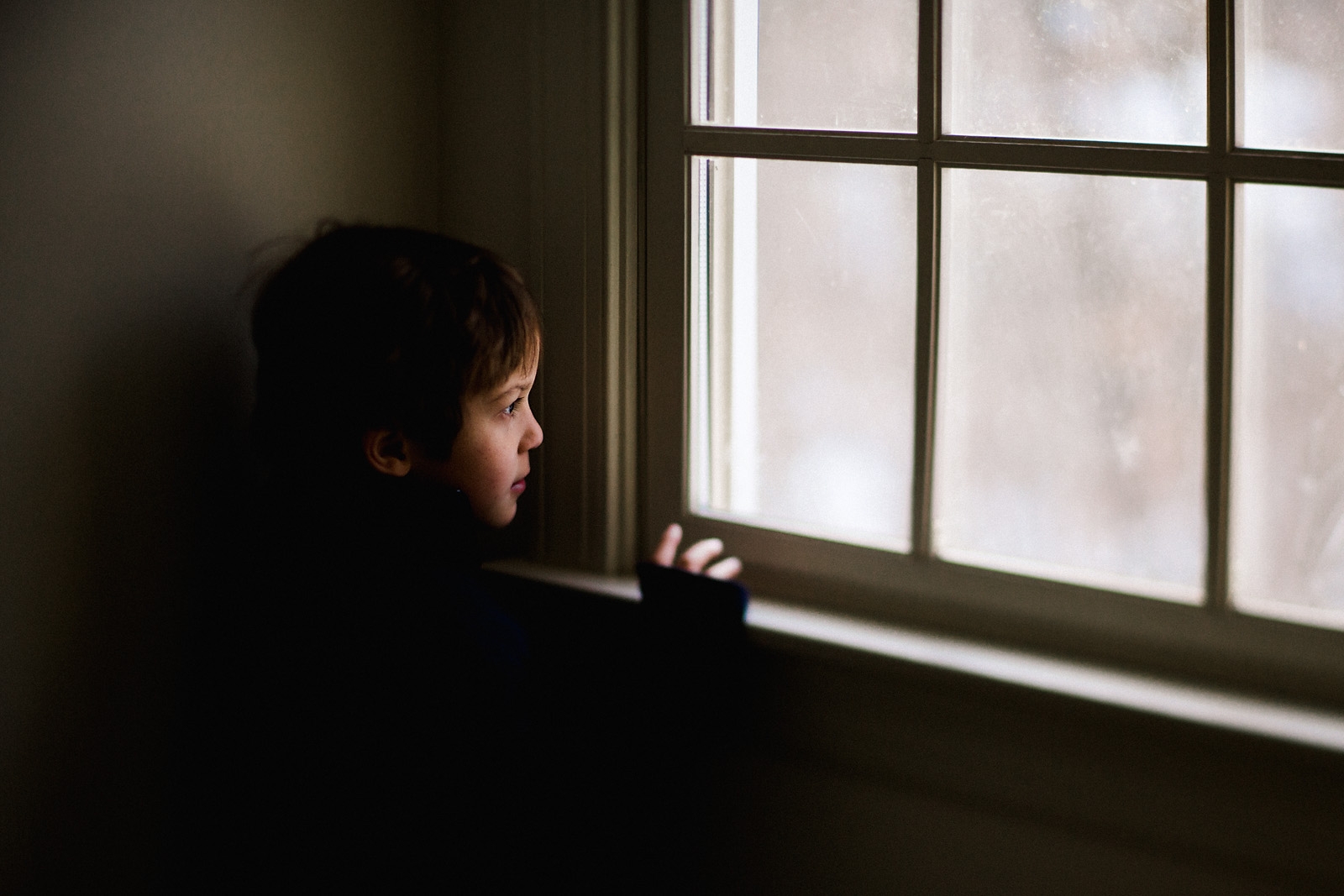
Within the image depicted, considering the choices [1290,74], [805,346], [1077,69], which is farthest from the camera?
[805,346]

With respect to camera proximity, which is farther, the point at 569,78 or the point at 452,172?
the point at 452,172

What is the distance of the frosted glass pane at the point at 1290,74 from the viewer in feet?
3.26

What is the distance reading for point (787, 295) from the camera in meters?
1.33

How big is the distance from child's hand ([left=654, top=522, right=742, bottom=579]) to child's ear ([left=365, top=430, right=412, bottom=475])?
1.01 feet

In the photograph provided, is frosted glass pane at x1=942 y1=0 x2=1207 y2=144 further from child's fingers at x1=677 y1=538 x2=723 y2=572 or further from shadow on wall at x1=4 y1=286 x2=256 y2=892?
shadow on wall at x1=4 y1=286 x2=256 y2=892

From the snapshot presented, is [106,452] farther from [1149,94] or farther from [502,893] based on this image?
[1149,94]

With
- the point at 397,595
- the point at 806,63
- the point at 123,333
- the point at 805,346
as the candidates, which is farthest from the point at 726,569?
the point at 123,333

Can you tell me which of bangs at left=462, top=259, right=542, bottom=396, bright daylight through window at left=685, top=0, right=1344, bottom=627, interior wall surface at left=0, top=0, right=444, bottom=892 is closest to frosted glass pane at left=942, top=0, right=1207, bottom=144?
bright daylight through window at left=685, top=0, right=1344, bottom=627

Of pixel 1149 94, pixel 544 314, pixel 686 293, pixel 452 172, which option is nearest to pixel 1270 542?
pixel 1149 94

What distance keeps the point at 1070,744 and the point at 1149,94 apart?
63 cm

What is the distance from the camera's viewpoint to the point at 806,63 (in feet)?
4.17

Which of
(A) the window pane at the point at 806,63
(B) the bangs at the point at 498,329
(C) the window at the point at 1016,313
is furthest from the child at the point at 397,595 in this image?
(A) the window pane at the point at 806,63

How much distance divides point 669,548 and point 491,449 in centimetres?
24

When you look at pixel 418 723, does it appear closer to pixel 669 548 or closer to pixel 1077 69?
pixel 669 548
